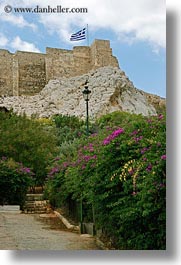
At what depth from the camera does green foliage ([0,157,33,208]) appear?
284 inches

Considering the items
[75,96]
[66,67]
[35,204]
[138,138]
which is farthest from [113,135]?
[66,67]

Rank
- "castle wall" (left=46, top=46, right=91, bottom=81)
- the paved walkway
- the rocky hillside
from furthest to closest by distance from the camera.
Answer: "castle wall" (left=46, top=46, right=91, bottom=81), the rocky hillside, the paved walkway

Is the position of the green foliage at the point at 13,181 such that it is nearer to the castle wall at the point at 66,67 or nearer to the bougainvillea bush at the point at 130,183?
the bougainvillea bush at the point at 130,183

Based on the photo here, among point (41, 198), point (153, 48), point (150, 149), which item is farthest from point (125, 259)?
point (41, 198)

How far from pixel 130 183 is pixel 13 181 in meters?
4.15

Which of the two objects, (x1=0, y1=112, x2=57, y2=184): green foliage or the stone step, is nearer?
the stone step

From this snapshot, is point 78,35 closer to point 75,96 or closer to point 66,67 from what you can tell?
point 75,96

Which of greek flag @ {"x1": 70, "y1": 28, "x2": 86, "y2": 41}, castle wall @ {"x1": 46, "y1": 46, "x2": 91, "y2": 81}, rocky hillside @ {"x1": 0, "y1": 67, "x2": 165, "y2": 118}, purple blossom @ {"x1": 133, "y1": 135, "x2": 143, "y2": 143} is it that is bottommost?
purple blossom @ {"x1": 133, "y1": 135, "x2": 143, "y2": 143}

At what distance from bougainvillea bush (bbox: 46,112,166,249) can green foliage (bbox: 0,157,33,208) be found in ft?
10.3

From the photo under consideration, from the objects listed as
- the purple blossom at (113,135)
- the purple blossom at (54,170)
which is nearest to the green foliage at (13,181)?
the purple blossom at (54,170)

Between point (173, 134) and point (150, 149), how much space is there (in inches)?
8.0

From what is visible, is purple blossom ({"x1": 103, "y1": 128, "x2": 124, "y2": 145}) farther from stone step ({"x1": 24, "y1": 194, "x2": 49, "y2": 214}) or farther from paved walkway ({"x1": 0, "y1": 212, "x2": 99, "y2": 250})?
stone step ({"x1": 24, "y1": 194, "x2": 49, "y2": 214})

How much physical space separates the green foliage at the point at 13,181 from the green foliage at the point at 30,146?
0.42 meters
